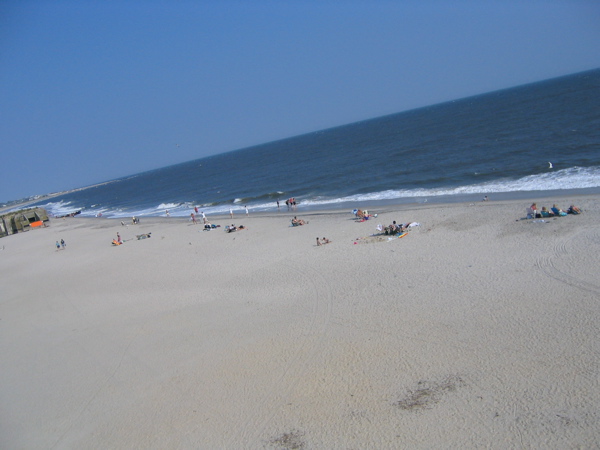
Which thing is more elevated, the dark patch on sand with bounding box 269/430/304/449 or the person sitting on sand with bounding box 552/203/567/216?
the person sitting on sand with bounding box 552/203/567/216

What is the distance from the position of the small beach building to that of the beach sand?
35806 millimetres

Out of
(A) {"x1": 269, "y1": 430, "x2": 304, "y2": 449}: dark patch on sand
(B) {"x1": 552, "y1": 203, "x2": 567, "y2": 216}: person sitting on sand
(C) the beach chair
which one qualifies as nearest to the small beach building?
(A) {"x1": 269, "y1": 430, "x2": 304, "y2": 449}: dark patch on sand

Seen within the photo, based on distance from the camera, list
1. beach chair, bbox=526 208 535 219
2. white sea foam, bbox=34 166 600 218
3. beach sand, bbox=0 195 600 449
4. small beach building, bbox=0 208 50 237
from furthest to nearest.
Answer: small beach building, bbox=0 208 50 237, white sea foam, bbox=34 166 600 218, beach chair, bbox=526 208 535 219, beach sand, bbox=0 195 600 449

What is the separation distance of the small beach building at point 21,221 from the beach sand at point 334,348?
1410 inches

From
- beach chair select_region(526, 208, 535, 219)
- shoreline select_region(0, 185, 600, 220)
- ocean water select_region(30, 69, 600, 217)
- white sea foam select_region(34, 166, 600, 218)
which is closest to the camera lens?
beach chair select_region(526, 208, 535, 219)

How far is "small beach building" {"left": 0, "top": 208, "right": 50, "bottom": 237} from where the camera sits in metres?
47.5

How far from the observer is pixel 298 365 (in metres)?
9.49

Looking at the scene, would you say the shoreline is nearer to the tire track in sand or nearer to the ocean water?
the ocean water

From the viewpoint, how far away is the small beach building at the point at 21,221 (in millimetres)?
47531

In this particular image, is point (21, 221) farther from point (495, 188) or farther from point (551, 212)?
point (551, 212)

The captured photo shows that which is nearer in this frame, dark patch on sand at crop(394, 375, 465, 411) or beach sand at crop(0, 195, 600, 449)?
beach sand at crop(0, 195, 600, 449)

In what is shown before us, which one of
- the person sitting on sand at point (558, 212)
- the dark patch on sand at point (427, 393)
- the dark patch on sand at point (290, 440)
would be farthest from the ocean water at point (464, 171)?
the dark patch on sand at point (290, 440)

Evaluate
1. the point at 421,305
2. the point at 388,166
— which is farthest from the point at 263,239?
the point at 388,166

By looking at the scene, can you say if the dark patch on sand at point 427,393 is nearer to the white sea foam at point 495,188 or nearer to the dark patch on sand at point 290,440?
the dark patch on sand at point 290,440
